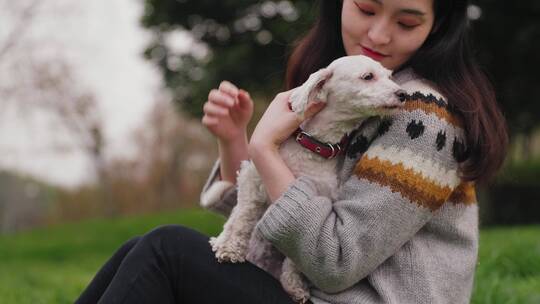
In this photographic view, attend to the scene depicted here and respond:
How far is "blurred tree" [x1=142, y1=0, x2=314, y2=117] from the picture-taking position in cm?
882

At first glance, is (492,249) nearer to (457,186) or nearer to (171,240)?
(457,186)

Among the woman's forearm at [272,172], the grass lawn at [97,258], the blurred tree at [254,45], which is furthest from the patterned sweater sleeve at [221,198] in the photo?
the blurred tree at [254,45]

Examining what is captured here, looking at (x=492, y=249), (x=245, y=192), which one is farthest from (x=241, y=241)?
(x=492, y=249)

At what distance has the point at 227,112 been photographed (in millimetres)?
2600

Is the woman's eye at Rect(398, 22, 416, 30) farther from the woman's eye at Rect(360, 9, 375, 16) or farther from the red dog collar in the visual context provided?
the red dog collar

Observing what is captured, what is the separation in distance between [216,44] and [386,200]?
7.91 meters

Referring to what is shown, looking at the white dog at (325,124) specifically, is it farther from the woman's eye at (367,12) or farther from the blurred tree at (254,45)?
the blurred tree at (254,45)

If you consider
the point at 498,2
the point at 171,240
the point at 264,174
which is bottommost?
the point at 498,2

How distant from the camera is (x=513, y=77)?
9359 millimetres

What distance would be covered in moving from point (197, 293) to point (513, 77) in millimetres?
8260

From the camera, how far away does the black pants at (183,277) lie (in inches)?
77.8

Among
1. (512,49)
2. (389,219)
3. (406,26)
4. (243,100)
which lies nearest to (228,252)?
(389,219)

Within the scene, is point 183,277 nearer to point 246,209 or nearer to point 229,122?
point 246,209

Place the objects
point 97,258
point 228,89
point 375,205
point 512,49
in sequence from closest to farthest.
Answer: point 375,205, point 228,89, point 512,49, point 97,258
